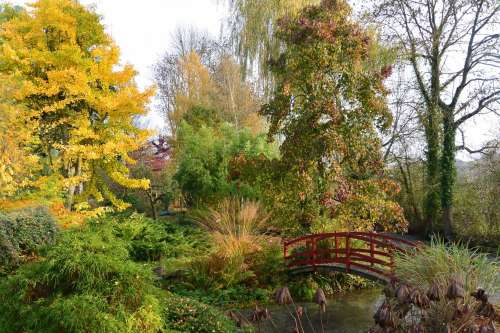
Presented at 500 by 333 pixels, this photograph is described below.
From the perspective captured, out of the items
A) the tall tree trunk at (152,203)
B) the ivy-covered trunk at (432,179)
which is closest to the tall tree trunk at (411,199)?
the ivy-covered trunk at (432,179)

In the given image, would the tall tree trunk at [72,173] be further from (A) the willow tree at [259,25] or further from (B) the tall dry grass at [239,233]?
(A) the willow tree at [259,25]

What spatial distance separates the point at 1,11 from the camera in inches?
640

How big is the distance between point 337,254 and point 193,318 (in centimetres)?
486

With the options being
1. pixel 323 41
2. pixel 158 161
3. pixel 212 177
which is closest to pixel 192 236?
pixel 212 177

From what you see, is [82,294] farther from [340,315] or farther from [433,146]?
[433,146]

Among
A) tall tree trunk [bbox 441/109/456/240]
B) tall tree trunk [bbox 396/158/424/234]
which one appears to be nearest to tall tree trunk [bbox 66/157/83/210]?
tall tree trunk [bbox 396/158/424/234]

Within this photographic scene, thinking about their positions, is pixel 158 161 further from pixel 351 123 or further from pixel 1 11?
pixel 351 123

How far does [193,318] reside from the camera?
20.2 feet

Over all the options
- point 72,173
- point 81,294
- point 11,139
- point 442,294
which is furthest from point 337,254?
point 72,173

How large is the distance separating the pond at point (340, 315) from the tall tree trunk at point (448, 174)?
20.5 ft

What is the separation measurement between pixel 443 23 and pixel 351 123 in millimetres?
7812

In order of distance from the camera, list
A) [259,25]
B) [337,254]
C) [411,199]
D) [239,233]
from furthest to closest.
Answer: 1. [259,25]
2. [411,199]
3. [239,233]
4. [337,254]

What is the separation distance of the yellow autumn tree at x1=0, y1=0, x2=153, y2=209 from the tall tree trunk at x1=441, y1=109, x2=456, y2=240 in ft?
32.2

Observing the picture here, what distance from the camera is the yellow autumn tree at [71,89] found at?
42.4 ft
